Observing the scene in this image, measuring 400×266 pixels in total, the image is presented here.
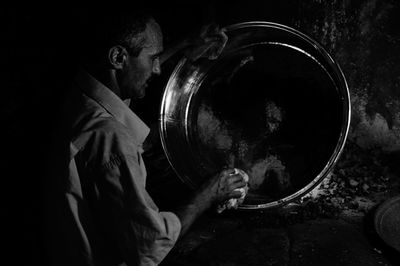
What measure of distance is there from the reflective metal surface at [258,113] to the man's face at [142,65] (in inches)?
46.0

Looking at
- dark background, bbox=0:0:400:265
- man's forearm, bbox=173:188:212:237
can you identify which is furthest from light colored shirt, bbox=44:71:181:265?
dark background, bbox=0:0:400:265

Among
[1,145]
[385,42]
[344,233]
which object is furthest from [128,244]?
[385,42]

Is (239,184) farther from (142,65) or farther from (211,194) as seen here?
(142,65)

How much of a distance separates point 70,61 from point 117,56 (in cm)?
168

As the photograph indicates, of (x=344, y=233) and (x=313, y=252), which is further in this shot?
(x=344, y=233)

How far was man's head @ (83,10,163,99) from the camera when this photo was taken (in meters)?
1.90

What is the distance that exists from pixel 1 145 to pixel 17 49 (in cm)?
76

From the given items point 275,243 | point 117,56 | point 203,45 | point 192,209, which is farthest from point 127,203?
point 275,243

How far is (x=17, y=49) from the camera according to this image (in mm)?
3244

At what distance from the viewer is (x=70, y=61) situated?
343 cm

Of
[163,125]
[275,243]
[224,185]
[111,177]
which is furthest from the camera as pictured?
[163,125]

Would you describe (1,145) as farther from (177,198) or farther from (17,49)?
(177,198)

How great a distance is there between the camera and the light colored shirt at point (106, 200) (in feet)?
5.49

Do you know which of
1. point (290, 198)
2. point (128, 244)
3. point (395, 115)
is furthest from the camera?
point (395, 115)
